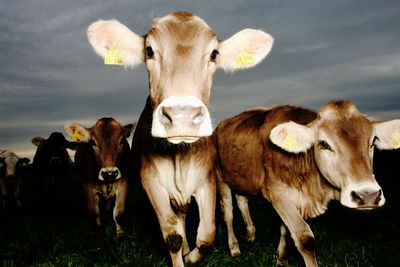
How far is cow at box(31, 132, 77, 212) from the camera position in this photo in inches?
450

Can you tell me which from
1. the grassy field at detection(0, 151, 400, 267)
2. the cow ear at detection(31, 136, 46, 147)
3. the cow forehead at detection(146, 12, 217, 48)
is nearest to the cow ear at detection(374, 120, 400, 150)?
the grassy field at detection(0, 151, 400, 267)

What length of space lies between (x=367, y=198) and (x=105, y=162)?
4.41 metres

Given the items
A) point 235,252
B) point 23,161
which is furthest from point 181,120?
point 23,161

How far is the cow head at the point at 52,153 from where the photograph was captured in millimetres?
11398

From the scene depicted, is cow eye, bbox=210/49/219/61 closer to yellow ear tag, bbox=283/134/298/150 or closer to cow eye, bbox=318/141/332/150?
yellow ear tag, bbox=283/134/298/150

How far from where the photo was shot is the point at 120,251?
199 inches

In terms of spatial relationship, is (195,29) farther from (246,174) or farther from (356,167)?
(246,174)

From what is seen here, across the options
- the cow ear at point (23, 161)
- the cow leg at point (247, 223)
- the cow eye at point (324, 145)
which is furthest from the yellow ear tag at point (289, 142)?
the cow ear at point (23, 161)

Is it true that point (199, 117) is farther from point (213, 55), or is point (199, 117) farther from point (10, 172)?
point (10, 172)

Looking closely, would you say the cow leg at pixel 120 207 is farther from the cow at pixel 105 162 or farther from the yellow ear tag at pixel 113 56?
the yellow ear tag at pixel 113 56

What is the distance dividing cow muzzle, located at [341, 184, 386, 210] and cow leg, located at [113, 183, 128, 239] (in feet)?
12.5

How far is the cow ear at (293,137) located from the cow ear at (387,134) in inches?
31.2

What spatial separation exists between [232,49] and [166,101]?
1823mm

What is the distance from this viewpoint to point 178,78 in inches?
131
